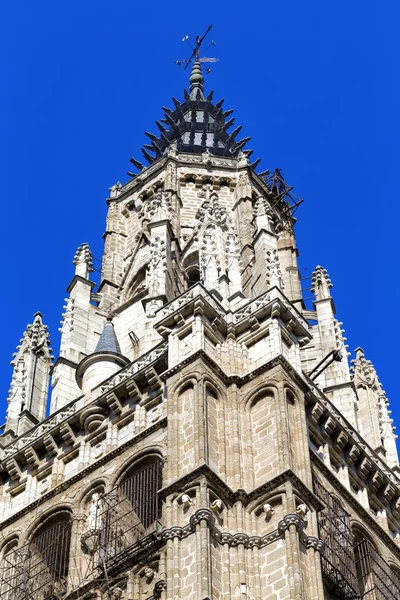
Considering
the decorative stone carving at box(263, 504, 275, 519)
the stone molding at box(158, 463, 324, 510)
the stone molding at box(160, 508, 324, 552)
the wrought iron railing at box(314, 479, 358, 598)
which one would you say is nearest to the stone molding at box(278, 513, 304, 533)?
the stone molding at box(160, 508, 324, 552)

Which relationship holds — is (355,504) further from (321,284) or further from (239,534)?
(321,284)

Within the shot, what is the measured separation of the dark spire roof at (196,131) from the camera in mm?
69062

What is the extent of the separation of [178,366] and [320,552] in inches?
285

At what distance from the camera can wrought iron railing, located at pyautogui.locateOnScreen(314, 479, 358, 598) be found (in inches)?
1626

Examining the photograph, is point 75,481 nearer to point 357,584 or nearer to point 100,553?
point 100,553

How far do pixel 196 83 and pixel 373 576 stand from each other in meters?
37.9

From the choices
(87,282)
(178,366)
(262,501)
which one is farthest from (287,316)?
(87,282)

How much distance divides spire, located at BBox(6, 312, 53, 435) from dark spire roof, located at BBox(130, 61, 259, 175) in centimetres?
1413

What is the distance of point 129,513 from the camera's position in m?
43.7

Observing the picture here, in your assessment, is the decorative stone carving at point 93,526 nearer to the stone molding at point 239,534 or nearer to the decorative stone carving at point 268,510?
the stone molding at point 239,534

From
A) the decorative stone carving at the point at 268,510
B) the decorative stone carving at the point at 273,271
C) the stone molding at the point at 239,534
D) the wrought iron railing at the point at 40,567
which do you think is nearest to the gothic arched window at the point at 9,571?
the wrought iron railing at the point at 40,567

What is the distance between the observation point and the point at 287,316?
151 ft

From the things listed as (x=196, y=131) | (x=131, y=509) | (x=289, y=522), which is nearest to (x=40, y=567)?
(x=131, y=509)

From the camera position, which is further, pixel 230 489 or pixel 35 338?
pixel 35 338
